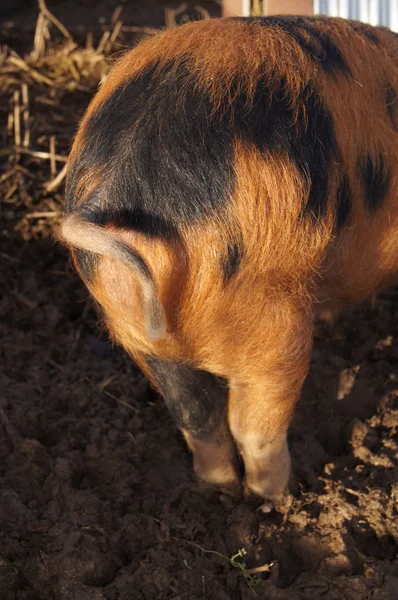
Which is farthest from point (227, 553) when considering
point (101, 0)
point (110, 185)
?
point (101, 0)

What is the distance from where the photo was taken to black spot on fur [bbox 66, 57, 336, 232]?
78.5 inches

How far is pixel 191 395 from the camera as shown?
2506 millimetres

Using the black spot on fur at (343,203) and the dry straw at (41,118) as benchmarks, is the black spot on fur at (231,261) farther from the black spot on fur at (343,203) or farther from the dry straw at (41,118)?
the dry straw at (41,118)

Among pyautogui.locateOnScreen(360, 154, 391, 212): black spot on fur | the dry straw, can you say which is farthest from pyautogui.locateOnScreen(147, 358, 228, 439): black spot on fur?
the dry straw

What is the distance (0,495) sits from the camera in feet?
8.97

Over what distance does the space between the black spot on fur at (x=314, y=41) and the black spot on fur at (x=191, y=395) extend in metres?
1.02

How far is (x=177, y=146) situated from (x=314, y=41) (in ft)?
2.15

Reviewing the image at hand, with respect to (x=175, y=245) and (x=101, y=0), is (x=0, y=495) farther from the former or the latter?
(x=101, y=0)

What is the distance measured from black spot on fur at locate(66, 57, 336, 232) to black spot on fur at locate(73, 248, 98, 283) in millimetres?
144

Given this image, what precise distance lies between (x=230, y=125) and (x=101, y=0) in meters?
5.17

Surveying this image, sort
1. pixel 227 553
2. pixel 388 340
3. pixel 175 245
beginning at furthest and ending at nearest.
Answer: pixel 388 340, pixel 227 553, pixel 175 245

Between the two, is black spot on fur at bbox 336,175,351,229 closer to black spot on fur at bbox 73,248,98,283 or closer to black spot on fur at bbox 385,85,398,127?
black spot on fur at bbox 385,85,398,127

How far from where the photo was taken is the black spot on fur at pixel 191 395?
8.02ft

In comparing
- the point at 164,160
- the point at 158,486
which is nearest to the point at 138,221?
the point at 164,160
